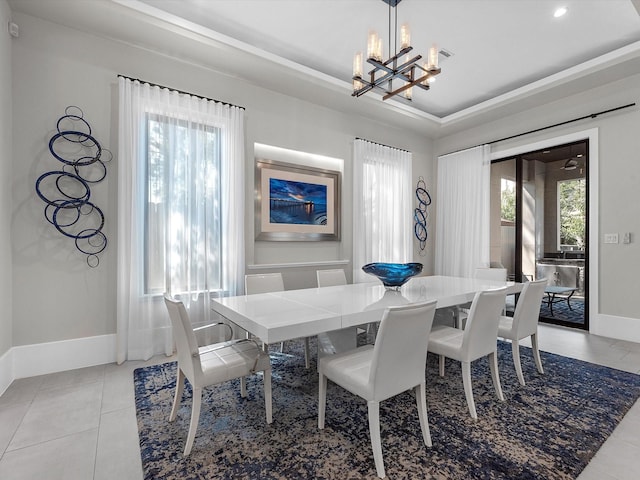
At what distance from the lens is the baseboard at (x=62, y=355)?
8.70ft

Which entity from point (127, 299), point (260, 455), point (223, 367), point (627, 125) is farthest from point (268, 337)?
point (627, 125)

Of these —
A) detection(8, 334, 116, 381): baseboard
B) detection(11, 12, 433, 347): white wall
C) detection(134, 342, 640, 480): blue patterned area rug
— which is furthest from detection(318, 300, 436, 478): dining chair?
detection(11, 12, 433, 347): white wall

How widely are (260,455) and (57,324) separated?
2355mm

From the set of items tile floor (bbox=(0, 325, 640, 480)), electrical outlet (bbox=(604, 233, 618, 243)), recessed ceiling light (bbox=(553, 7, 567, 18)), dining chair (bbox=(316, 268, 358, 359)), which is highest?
recessed ceiling light (bbox=(553, 7, 567, 18))

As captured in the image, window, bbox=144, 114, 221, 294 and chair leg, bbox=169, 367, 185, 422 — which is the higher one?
window, bbox=144, 114, 221, 294

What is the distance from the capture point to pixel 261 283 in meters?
3.12

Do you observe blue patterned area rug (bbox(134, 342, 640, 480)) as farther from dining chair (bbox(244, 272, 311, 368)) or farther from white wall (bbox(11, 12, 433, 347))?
white wall (bbox(11, 12, 433, 347))

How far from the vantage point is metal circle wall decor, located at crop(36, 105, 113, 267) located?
277 centimetres

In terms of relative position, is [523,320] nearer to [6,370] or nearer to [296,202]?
[296,202]

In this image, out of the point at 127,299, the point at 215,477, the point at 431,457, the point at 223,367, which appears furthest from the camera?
the point at 127,299

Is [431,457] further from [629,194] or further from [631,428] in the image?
[629,194]

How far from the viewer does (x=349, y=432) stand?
189 cm

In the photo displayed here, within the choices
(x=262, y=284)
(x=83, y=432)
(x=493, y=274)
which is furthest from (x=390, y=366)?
(x=493, y=274)

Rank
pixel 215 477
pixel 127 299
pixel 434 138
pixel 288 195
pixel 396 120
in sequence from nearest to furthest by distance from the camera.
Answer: pixel 215 477
pixel 127 299
pixel 288 195
pixel 396 120
pixel 434 138
